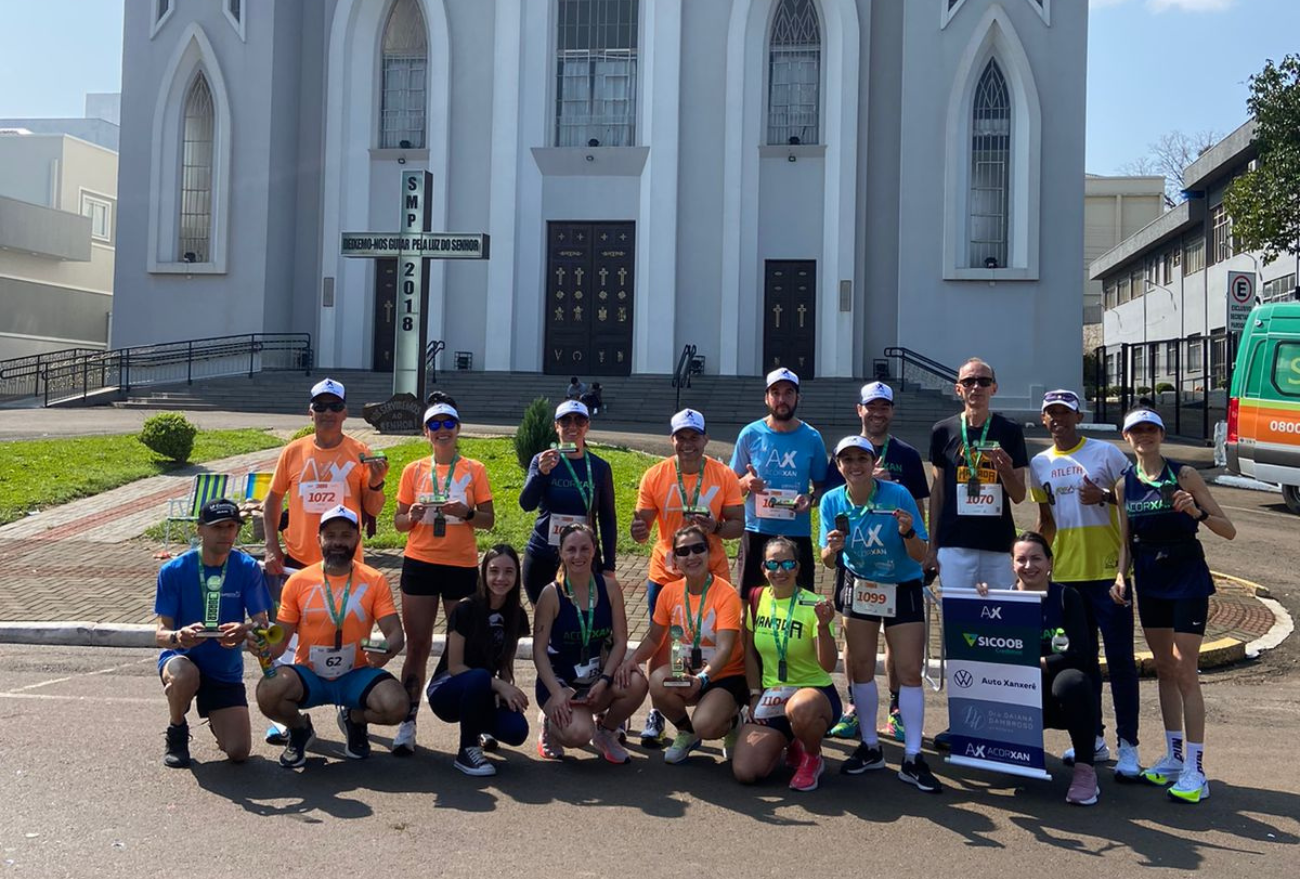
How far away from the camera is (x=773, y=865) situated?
5.21m

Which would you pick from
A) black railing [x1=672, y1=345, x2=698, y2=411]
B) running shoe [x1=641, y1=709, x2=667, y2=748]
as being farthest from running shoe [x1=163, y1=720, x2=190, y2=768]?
black railing [x1=672, y1=345, x2=698, y2=411]

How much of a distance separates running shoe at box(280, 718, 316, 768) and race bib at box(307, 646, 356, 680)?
10.8 inches

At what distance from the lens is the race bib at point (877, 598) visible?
667cm

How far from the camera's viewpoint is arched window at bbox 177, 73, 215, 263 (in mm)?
35000

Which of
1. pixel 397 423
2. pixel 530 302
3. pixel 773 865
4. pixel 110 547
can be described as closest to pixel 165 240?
pixel 530 302

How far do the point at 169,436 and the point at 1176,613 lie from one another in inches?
616

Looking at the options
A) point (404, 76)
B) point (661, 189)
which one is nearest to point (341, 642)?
point (661, 189)

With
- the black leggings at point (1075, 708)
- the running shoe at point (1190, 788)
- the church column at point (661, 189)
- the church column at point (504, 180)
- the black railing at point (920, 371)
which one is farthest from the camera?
the church column at point (504, 180)

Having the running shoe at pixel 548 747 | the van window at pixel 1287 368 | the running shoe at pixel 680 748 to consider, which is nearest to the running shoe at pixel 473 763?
the running shoe at pixel 548 747

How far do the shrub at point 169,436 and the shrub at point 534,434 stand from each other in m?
5.53

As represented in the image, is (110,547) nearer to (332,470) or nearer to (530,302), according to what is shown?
(332,470)

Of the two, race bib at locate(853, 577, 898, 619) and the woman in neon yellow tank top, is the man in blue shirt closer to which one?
the woman in neon yellow tank top

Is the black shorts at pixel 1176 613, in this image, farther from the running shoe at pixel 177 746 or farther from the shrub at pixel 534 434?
the shrub at pixel 534 434

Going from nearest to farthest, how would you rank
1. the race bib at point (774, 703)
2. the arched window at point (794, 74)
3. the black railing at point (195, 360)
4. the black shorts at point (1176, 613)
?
the black shorts at point (1176, 613)
the race bib at point (774, 703)
the arched window at point (794, 74)
the black railing at point (195, 360)
